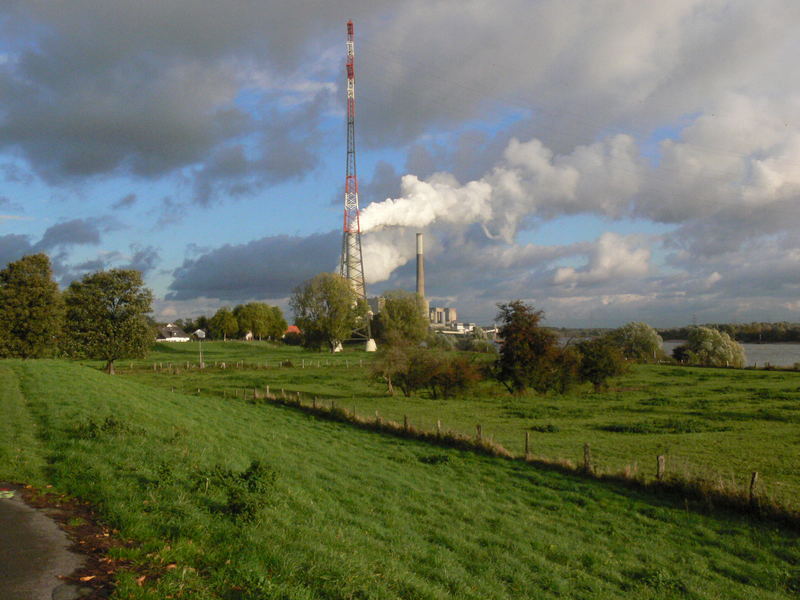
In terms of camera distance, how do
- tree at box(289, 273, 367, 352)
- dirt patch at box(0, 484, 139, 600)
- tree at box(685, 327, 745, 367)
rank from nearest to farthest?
dirt patch at box(0, 484, 139, 600)
tree at box(685, 327, 745, 367)
tree at box(289, 273, 367, 352)

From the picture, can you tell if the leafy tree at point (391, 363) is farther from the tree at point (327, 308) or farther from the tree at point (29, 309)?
the tree at point (327, 308)

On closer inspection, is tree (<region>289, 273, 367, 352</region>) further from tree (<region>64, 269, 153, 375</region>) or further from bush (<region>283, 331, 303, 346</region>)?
tree (<region>64, 269, 153, 375</region>)

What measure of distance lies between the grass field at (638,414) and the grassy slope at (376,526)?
377 cm

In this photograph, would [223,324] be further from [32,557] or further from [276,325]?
[32,557]

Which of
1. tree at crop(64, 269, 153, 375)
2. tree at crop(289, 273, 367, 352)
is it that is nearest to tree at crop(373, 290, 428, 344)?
tree at crop(289, 273, 367, 352)

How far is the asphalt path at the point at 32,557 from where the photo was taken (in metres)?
6.00

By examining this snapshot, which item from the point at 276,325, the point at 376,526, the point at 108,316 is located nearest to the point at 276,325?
the point at 276,325

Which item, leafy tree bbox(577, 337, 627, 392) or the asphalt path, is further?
leafy tree bbox(577, 337, 627, 392)

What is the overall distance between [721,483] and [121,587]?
57.0 ft

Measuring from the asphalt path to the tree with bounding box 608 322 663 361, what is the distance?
9197cm

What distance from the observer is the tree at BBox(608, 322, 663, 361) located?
90438mm

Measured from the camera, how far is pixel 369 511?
1249 centimetres

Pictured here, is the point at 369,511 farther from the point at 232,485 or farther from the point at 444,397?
the point at 444,397

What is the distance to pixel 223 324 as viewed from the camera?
161 meters
